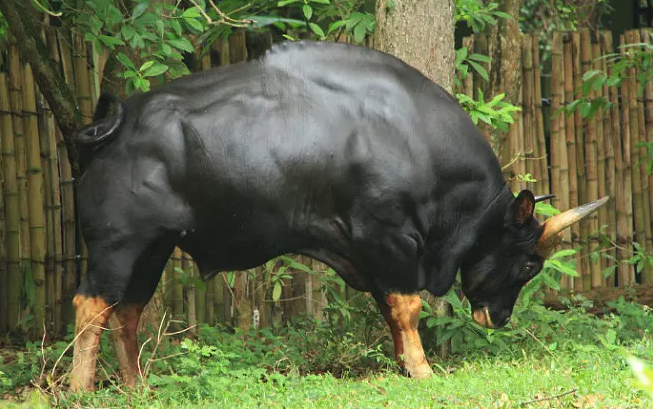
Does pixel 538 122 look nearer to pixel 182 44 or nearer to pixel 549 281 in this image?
pixel 549 281

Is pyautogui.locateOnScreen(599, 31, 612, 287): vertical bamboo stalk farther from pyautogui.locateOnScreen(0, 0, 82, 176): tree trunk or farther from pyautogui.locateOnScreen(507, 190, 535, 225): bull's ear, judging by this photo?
pyautogui.locateOnScreen(0, 0, 82, 176): tree trunk

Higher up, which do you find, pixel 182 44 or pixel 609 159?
pixel 182 44

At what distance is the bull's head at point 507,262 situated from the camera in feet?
19.6

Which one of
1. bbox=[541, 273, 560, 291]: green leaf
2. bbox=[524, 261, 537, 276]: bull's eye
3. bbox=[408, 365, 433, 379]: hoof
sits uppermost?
bbox=[524, 261, 537, 276]: bull's eye

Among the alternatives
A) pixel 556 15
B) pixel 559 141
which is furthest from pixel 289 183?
pixel 556 15

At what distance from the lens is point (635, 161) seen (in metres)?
9.38

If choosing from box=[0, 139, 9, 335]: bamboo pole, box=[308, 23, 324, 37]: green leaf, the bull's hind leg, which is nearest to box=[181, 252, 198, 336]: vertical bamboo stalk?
box=[0, 139, 9, 335]: bamboo pole

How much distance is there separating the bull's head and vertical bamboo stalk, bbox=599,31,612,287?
11.0 feet

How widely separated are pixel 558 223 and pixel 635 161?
3.82 meters

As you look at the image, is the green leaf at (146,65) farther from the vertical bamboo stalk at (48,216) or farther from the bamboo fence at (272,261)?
the vertical bamboo stalk at (48,216)

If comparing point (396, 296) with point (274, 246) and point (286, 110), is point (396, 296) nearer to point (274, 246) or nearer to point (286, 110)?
point (274, 246)

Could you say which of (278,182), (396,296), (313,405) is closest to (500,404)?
(313,405)

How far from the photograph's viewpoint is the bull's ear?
5.86 meters

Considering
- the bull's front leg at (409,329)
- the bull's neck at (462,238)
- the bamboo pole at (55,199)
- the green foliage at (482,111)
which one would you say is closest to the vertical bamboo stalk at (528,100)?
the green foliage at (482,111)
